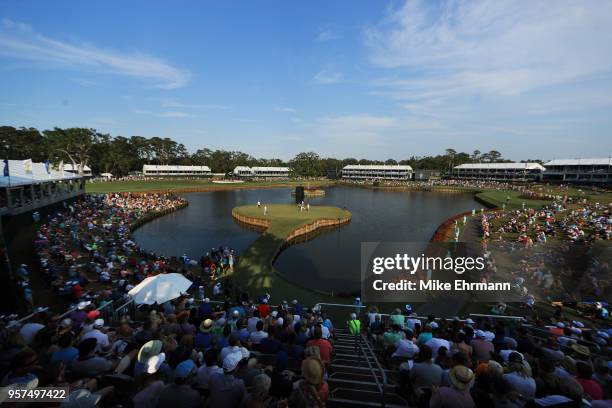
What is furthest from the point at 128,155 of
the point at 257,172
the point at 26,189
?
the point at 26,189

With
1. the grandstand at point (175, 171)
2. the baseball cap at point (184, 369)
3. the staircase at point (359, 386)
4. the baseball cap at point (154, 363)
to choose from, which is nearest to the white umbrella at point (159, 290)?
the baseball cap at point (154, 363)

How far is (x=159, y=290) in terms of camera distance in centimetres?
1160

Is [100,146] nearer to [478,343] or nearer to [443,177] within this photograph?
[478,343]

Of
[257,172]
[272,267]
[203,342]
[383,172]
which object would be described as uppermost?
[383,172]

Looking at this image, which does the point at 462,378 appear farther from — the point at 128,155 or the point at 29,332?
the point at 128,155

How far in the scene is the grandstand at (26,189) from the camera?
23406 mm

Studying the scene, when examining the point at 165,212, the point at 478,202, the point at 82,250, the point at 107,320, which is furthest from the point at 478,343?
the point at 478,202

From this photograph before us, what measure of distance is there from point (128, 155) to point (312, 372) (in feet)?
454

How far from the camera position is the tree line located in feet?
269

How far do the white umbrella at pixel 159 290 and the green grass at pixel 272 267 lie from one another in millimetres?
5813

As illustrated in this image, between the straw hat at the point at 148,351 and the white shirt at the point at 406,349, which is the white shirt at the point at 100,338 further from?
the white shirt at the point at 406,349

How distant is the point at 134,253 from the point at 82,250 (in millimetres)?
3638

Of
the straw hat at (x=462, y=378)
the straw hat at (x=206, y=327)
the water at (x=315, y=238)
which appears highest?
the straw hat at (x=462, y=378)

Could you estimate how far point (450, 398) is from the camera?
408 cm
